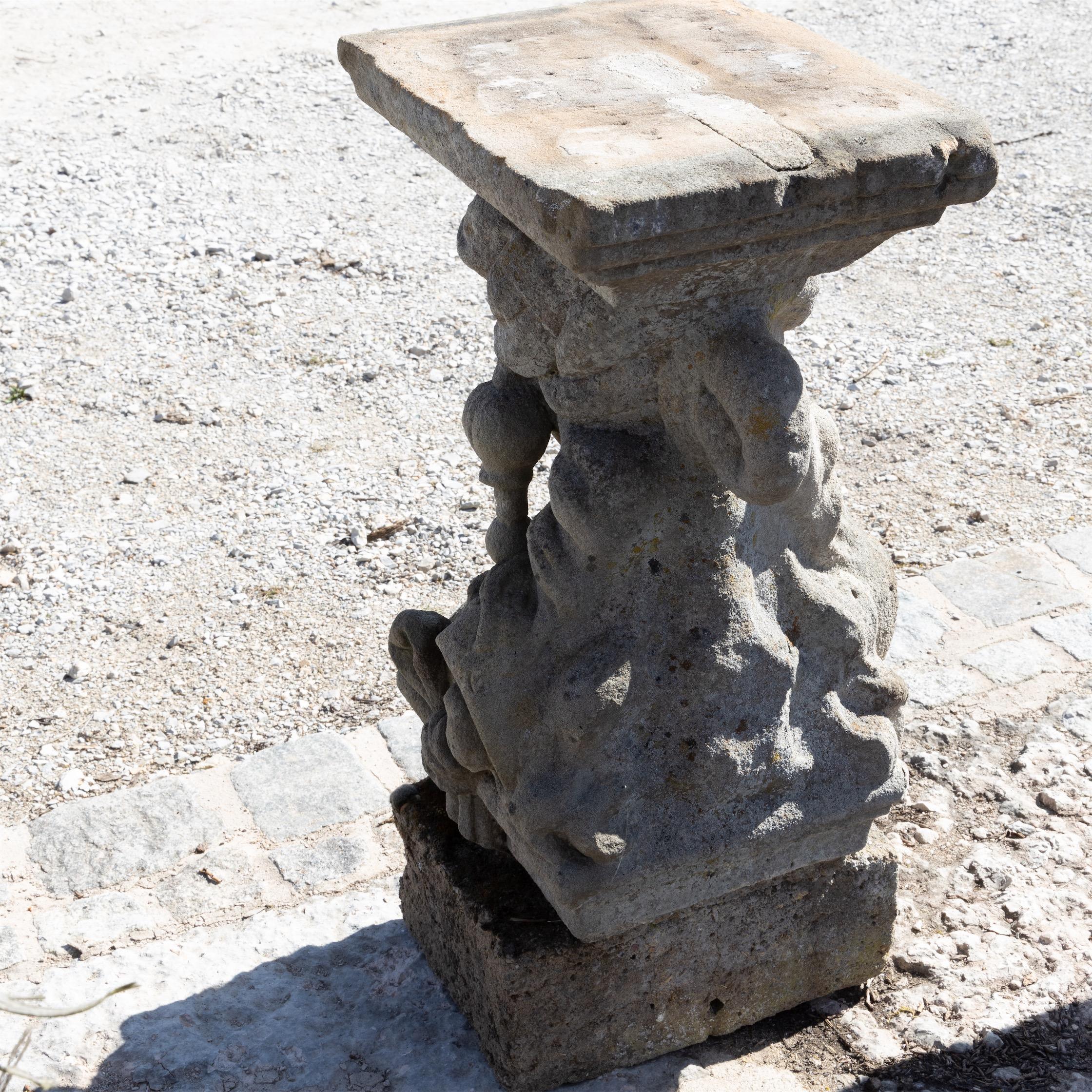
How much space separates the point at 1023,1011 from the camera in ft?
10.3

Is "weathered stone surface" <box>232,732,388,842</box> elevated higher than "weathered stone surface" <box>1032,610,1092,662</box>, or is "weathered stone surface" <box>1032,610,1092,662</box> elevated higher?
"weathered stone surface" <box>1032,610,1092,662</box>

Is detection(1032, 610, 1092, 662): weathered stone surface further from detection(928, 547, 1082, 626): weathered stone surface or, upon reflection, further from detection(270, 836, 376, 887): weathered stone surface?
detection(270, 836, 376, 887): weathered stone surface

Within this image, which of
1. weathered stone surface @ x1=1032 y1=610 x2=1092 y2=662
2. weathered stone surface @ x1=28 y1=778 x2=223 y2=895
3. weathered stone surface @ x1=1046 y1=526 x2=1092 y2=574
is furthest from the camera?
weathered stone surface @ x1=1046 y1=526 x2=1092 y2=574

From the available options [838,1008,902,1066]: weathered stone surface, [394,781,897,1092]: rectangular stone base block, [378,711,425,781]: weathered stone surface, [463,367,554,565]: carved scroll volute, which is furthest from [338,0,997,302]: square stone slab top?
[378,711,425,781]: weathered stone surface

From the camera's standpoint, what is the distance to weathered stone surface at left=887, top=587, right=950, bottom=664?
437 cm

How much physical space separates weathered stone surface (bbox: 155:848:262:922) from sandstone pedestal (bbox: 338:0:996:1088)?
2.51 feet

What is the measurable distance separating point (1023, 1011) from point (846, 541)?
1129 millimetres

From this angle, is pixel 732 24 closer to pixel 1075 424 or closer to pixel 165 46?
pixel 1075 424

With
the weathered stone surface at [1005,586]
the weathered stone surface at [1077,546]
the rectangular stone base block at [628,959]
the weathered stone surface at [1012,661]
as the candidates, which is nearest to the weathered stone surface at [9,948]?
the rectangular stone base block at [628,959]

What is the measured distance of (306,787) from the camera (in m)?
3.99

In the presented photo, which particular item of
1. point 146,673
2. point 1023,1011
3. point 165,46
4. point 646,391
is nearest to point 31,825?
point 146,673

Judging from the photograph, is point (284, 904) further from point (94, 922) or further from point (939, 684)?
point (939, 684)

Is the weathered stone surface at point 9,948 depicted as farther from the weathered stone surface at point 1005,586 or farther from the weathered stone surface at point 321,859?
the weathered stone surface at point 1005,586

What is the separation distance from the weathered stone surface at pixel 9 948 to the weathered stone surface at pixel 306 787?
2.22ft
